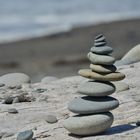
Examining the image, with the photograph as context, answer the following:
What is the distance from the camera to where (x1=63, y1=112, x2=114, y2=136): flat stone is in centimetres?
452

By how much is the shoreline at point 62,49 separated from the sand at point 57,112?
7337 millimetres

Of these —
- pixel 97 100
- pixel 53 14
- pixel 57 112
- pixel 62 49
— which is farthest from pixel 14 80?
pixel 53 14

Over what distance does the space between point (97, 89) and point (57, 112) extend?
87cm

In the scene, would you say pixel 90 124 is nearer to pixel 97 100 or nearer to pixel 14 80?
pixel 97 100

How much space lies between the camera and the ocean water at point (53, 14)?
2034cm

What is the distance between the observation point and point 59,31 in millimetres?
20047

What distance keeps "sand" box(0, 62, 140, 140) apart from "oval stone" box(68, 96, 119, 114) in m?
0.19

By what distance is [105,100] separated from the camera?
4602 millimetres

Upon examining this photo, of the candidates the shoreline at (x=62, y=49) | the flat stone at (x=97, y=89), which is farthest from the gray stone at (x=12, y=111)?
the shoreline at (x=62, y=49)

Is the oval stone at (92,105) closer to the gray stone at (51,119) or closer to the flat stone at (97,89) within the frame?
the flat stone at (97,89)

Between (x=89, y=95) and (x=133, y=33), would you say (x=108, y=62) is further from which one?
(x=133, y=33)

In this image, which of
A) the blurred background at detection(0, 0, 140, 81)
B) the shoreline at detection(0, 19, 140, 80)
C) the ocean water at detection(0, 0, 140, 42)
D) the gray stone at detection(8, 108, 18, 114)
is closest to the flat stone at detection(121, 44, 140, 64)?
the gray stone at detection(8, 108, 18, 114)

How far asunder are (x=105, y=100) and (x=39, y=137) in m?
0.58

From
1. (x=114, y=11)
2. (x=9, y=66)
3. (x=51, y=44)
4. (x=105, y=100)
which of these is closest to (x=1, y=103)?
(x=105, y=100)
